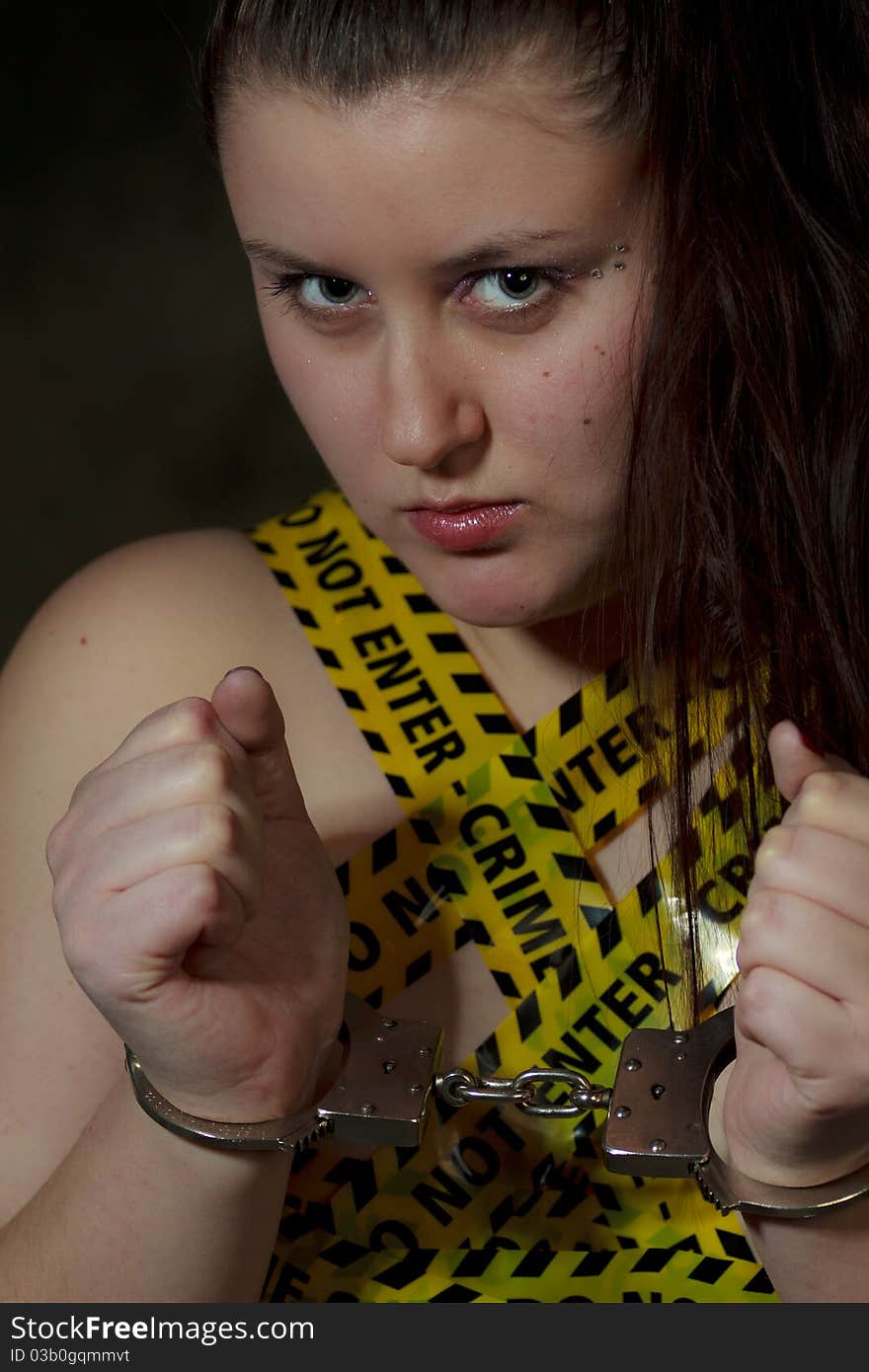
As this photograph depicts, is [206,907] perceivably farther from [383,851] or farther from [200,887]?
[383,851]

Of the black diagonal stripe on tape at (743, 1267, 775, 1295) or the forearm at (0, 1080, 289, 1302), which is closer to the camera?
the forearm at (0, 1080, 289, 1302)

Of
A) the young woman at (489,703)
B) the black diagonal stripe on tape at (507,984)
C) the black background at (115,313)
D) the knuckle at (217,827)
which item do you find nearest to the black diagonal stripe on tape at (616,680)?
the young woman at (489,703)

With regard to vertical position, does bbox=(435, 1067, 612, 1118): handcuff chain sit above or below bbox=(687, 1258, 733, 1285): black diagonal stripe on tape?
above

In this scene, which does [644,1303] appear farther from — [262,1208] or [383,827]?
[383,827]

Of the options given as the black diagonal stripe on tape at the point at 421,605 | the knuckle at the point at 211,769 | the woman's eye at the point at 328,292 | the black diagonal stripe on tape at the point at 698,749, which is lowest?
the black diagonal stripe on tape at the point at 698,749

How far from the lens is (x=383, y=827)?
4.02 ft

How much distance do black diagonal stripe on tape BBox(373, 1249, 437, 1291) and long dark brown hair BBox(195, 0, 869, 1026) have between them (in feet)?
0.83

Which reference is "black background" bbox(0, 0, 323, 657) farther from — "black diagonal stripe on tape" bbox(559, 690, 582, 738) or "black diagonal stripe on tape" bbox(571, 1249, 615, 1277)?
"black diagonal stripe on tape" bbox(571, 1249, 615, 1277)

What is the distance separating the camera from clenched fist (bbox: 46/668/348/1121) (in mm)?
918

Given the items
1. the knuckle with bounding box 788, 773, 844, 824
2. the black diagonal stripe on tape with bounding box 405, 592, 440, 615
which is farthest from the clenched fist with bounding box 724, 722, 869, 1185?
the black diagonal stripe on tape with bounding box 405, 592, 440, 615

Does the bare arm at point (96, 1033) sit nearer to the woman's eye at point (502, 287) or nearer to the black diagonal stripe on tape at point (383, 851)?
the black diagonal stripe on tape at point (383, 851)

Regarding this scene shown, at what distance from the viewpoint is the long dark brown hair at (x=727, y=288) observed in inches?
38.1

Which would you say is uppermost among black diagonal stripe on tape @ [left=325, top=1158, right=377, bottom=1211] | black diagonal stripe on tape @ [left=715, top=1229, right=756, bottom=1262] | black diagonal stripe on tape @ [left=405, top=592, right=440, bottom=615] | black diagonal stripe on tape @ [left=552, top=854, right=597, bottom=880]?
black diagonal stripe on tape @ [left=405, top=592, right=440, bottom=615]

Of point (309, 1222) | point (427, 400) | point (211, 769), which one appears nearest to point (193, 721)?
point (211, 769)
